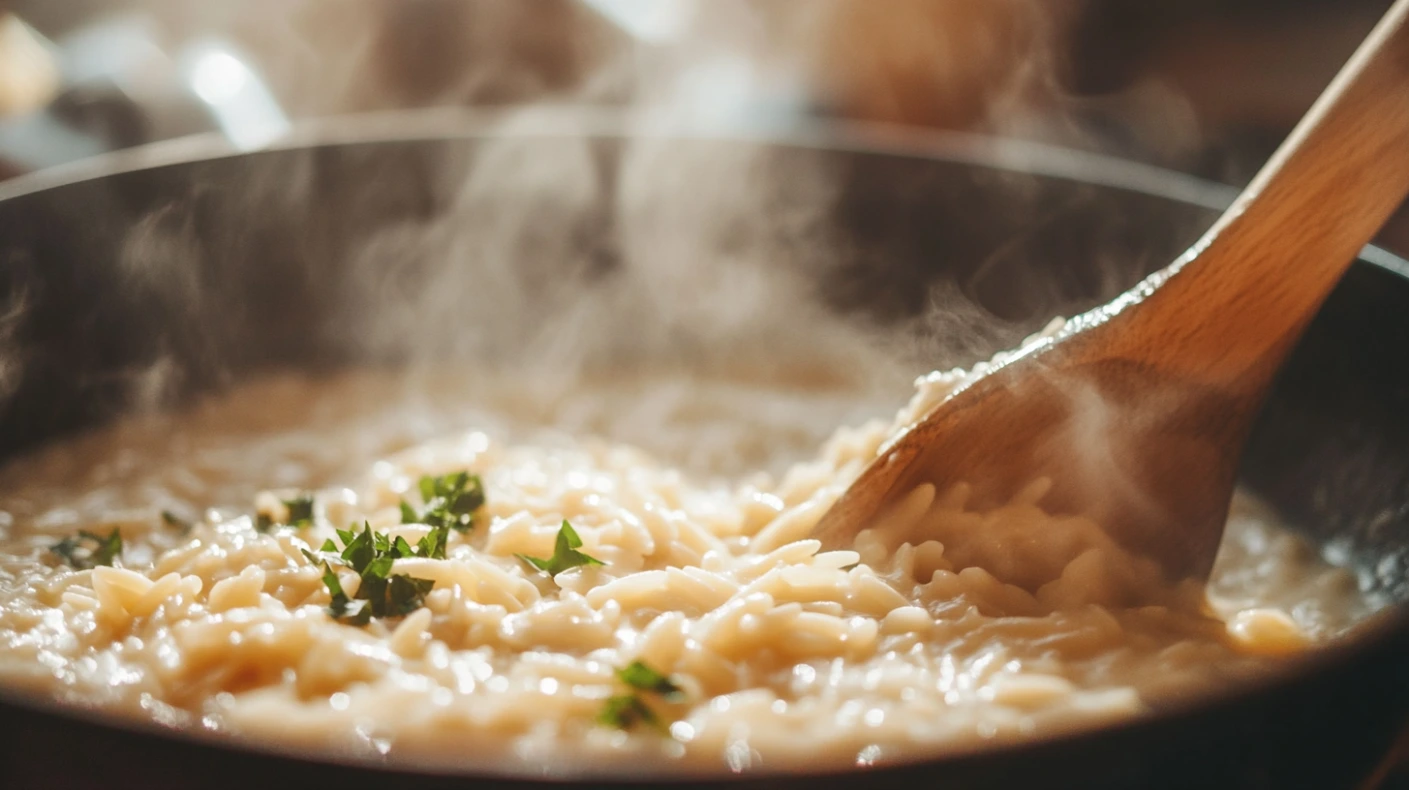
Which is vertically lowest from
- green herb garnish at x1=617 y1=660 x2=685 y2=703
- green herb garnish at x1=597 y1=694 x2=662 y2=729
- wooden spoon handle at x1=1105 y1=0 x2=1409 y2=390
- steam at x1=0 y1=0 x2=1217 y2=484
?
green herb garnish at x1=597 y1=694 x2=662 y2=729

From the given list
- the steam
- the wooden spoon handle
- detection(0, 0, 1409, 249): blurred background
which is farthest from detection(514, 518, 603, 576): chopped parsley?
detection(0, 0, 1409, 249): blurred background

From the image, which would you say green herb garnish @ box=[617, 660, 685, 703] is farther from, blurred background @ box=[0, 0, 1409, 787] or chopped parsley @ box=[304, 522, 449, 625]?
blurred background @ box=[0, 0, 1409, 787]

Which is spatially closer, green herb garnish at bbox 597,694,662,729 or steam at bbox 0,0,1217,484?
green herb garnish at bbox 597,694,662,729

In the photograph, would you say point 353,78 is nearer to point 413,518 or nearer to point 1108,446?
point 413,518

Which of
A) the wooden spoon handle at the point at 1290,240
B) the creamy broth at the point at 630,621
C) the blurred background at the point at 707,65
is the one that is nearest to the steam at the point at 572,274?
the blurred background at the point at 707,65

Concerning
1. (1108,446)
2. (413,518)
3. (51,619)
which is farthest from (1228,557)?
(51,619)

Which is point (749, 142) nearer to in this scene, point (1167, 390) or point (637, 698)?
point (1167, 390)
